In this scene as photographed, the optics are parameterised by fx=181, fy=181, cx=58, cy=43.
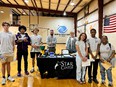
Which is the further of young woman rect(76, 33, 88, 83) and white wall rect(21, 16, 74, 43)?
white wall rect(21, 16, 74, 43)

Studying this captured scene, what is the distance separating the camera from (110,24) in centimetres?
1094

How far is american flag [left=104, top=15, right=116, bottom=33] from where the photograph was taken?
10.5 meters

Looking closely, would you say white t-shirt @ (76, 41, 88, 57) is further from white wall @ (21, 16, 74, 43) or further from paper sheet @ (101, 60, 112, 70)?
white wall @ (21, 16, 74, 43)

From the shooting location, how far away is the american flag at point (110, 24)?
10.5 meters

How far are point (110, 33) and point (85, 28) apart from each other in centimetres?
625

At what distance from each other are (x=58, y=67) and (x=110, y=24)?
697cm

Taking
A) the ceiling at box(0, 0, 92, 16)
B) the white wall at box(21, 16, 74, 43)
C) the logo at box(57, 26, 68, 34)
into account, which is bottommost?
the logo at box(57, 26, 68, 34)

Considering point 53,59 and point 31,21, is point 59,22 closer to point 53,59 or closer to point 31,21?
point 31,21

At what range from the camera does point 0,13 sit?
16.1 meters

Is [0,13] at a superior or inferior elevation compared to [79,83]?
superior

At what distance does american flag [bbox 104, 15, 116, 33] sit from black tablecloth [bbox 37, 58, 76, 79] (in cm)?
630

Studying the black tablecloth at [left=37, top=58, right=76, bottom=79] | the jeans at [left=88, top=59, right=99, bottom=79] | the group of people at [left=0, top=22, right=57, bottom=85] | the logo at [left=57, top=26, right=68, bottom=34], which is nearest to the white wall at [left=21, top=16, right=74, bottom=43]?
the logo at [left=57, top=26, right=68, bottom=34]

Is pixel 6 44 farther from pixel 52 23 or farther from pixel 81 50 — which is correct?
pixel 52 23

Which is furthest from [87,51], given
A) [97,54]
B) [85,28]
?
[85,28]
